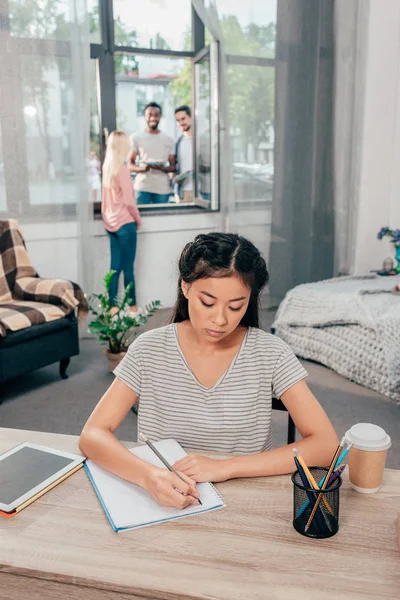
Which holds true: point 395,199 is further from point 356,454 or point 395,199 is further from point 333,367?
point 356,454

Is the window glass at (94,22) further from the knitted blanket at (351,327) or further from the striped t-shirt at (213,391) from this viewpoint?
the striped t-shirt at (213,391)

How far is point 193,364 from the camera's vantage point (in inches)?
48.6

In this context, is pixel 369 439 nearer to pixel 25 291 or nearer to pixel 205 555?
pixel 205 555

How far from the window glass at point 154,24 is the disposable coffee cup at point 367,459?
160 inches

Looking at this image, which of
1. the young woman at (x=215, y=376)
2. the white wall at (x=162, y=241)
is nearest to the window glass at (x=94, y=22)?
the white wall at (x=162, y=241)

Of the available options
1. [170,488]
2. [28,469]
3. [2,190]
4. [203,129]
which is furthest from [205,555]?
[203,129]

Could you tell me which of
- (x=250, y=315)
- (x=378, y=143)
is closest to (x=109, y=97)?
(x=378, y=143)

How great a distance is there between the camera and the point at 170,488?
0.93 metres

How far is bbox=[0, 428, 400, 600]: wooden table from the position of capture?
0.74m

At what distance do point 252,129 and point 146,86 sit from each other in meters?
0.94

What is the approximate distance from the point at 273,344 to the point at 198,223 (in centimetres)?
347

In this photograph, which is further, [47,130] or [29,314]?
[47,130]

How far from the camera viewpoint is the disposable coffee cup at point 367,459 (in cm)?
96

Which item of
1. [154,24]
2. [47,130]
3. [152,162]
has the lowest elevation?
[152,162]
